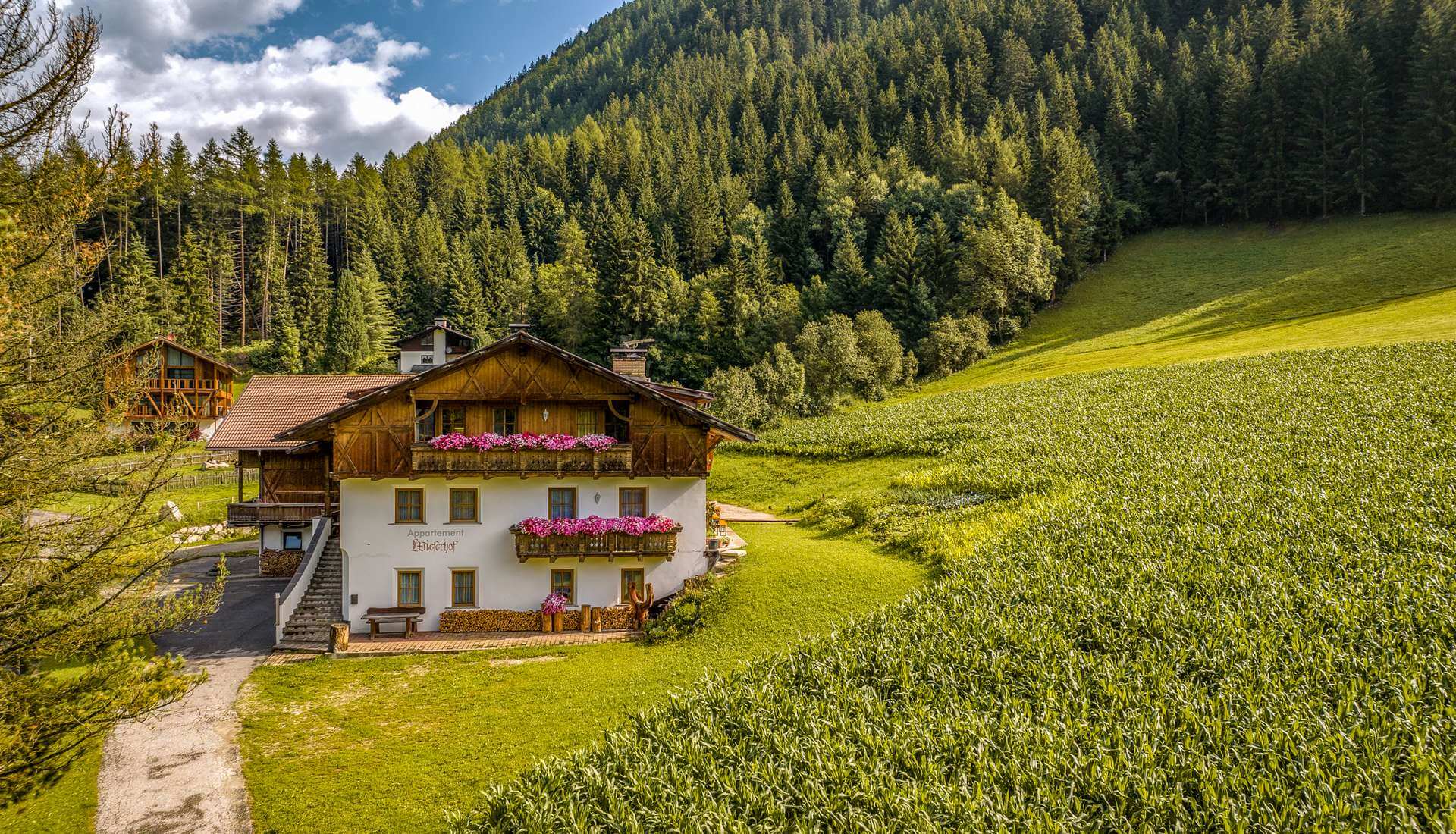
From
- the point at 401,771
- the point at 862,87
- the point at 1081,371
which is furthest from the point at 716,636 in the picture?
the point at 862,87

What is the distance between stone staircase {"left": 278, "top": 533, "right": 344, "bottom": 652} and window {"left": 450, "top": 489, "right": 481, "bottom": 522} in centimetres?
476

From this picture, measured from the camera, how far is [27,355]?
958cm

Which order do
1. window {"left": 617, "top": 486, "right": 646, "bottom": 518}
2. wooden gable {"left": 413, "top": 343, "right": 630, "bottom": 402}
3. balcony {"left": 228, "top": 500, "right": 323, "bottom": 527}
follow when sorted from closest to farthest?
wooden gable {"left": 413, "top": 343, "right": 630, "bottom": 402} → window {"left": 617, "top": 486, "right": 646, "bottom": 518} → balcony {"left": 228, "top": 500, "right": 323, "bottom": 527}

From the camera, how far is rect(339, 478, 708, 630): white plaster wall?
2484 centimetres

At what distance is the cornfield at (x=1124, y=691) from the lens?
916 centimetres

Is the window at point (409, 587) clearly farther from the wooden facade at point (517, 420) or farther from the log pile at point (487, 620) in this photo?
the wooden facade at point (517, 420)

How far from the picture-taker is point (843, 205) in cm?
8838

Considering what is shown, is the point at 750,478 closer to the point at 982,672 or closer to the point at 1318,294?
the point at 982,672

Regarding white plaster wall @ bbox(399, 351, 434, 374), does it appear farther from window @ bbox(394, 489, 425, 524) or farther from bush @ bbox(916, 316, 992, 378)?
bush @ bbox(916, 316, 992, 378)

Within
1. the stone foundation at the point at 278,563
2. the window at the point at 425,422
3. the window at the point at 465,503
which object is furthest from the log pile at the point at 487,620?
the stone foundation at the point at 278,563

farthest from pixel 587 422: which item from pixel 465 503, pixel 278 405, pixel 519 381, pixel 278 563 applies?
pixel 278 563

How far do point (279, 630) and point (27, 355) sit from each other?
56.4 feet

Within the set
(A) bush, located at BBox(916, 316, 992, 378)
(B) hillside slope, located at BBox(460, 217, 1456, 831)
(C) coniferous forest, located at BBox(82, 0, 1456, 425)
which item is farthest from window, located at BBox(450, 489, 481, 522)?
(A) bush, located at BBox(916, 316, 992, 378)

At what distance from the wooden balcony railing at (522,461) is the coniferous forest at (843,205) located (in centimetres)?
3242
